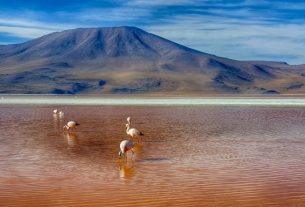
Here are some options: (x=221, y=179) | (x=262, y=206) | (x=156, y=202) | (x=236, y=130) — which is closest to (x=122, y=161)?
(x=221, y=179)

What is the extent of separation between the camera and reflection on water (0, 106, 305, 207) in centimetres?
988

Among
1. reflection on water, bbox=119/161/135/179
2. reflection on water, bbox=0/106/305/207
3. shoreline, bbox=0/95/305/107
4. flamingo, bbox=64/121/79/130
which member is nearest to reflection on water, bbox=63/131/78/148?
reflection on water, bbox=0/106/305/207

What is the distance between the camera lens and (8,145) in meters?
17.6

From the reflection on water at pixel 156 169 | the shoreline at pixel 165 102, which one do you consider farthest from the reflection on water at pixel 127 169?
the shoreline at pixel 165 102

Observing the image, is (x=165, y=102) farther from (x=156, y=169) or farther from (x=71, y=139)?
(x=156, y=169)

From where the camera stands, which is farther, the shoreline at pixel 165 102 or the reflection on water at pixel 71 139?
the shoreline at pixel 165 102

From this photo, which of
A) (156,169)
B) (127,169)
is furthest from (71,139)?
(156,169)

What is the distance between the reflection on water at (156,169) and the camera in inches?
389

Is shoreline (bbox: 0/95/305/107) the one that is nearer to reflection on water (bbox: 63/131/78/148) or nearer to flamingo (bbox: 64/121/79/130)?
flamingo (bbox: 64/121/79/130)

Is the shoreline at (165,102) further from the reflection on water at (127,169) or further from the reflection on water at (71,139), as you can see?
the reflection on water at (127,169)

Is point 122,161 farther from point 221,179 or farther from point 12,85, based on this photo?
point 12,85

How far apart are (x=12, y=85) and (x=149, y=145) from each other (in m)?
161

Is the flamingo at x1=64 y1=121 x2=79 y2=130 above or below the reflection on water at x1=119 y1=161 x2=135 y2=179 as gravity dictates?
above

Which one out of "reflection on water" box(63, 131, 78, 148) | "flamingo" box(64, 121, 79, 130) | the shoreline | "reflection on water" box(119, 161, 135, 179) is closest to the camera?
"reflection on water" box(119, 161, 135, 179)
